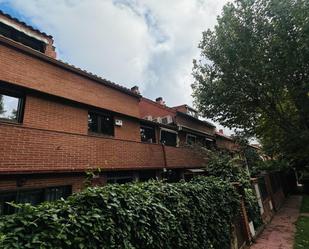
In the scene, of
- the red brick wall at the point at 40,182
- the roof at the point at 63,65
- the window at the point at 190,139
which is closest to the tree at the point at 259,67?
the window at the point at 190,139

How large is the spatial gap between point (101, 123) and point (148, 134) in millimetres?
4750

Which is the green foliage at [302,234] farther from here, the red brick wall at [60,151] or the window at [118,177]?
the window at [118,177]

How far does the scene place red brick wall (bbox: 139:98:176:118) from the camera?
2078 centimetres

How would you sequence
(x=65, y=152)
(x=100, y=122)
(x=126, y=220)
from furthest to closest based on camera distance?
(x=100, y=122)
(x=65, y=152)
(x=126, y=220)

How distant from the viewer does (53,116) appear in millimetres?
9594

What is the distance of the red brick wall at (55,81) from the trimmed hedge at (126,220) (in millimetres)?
6813

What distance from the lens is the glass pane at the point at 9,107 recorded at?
8.07 metres

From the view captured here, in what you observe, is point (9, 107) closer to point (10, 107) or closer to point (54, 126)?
point (10, 107)

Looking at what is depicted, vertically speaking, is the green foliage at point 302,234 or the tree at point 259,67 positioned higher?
the tree at point 259,67

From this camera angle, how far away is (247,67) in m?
14.0

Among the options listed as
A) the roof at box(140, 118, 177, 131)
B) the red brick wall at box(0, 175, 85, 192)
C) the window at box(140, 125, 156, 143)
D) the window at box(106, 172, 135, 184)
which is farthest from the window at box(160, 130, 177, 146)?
the red brick wall at box(0, 175, 85, 192)

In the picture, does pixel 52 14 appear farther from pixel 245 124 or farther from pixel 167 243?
pixel 245 124

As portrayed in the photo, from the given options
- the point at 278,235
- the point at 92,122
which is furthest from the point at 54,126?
the point at 278,235

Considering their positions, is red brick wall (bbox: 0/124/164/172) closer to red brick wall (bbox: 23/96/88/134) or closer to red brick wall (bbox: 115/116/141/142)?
red brick wall (bbox: 23/96/88/134)
